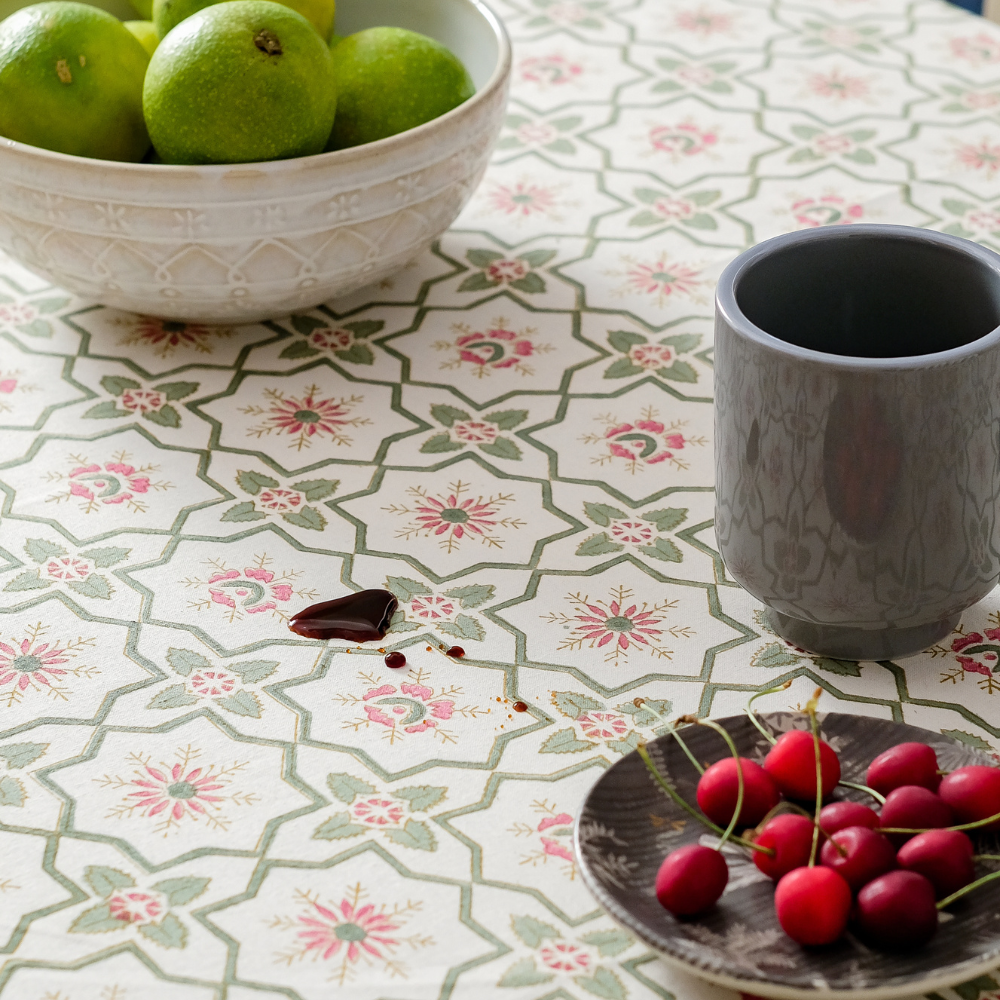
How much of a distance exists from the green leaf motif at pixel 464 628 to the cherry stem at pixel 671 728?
0.28ft

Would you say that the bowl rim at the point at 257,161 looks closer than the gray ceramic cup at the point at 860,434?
No

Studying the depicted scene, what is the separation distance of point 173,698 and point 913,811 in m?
0.33

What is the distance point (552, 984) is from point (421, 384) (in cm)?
44

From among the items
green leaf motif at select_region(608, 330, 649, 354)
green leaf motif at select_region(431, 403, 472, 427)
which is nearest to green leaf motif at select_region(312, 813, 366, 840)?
green leaf motif at select_region(431, 403, 472, 427)

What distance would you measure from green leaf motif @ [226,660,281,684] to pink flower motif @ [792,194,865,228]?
1.79ft

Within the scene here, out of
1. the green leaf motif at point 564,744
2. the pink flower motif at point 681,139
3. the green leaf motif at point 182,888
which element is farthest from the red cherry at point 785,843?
the pink flower motif at point 681,139

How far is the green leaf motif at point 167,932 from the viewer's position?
0.50 meters

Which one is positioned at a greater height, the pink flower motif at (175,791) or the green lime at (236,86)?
the green lime at (236,86)

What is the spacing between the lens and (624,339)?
0.88 meters

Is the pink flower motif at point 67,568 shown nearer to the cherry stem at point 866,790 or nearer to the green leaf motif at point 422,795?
the green leaf motif at point 422,795

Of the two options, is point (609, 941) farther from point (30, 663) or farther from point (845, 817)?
point (30, 663)

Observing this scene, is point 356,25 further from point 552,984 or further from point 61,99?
point 552,984

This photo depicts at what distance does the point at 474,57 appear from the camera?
3.14 feet

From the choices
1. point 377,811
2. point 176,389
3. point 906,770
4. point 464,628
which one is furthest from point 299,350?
point 906,770
